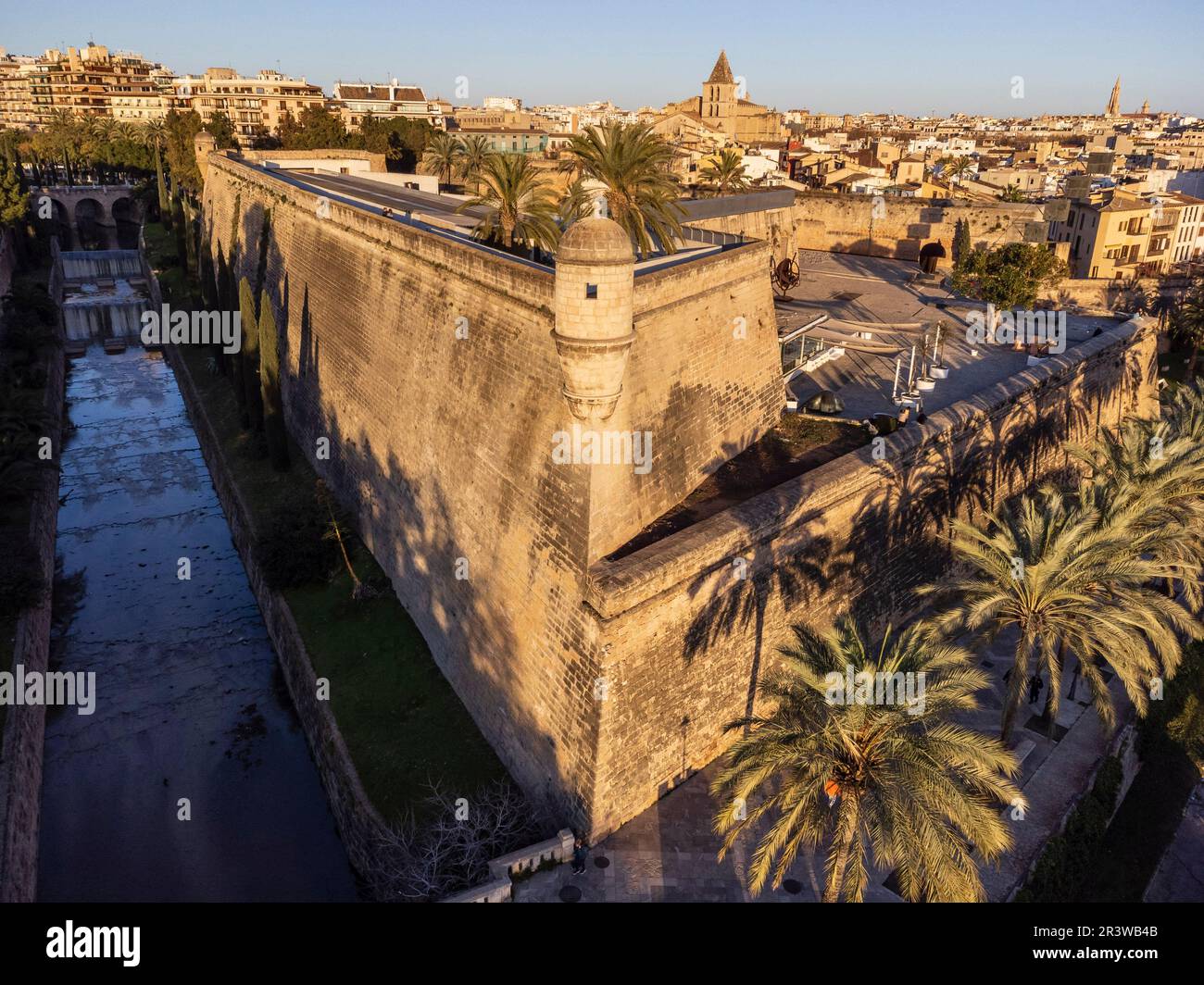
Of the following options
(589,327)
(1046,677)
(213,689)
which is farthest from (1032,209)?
(213,689)

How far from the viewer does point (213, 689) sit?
76.9 feet

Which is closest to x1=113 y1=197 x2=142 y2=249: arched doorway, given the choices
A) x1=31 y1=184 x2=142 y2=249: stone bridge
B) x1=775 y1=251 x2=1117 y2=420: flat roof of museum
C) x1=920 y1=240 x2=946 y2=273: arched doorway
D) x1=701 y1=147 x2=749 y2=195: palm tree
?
x1=31 y1=184 x2=142 y2=249: stone bridge

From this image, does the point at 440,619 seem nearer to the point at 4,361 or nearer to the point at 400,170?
the point at 4,361

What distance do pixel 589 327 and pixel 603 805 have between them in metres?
9.16

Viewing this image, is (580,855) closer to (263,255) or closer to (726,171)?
(263,255)

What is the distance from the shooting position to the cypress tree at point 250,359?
31.2 m

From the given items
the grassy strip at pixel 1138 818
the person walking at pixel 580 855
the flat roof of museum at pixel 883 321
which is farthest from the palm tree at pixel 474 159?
the grassy strip at pixel 1138 818

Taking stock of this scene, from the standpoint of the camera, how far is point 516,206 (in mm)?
24641

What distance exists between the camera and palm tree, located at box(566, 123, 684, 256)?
75.7ft

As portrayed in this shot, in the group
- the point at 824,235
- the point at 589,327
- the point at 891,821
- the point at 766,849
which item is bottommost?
the point at 766,849

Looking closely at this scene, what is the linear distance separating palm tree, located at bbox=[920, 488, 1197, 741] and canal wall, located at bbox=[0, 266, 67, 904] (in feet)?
60.5

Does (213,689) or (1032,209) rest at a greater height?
(1032,209)

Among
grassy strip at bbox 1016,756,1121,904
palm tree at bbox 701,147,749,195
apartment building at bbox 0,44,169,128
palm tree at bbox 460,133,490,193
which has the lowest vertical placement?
grassy strip at bbox 1016,756,1121,904

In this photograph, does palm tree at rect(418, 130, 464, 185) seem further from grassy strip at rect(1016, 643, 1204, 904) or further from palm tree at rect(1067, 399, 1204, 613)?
grassy strip at rect(1016, 643, 1204, 904)
